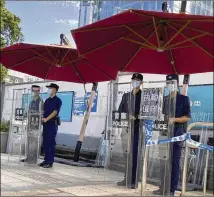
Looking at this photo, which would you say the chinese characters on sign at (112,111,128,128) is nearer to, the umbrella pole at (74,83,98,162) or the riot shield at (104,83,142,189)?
the riot shield at (104,83,142,189)

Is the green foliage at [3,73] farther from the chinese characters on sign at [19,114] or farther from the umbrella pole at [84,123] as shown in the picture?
the umbrella pole at [84,123]

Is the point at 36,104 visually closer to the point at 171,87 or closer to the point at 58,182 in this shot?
the point at 58,182

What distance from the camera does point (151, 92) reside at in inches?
177

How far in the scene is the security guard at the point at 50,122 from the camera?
6934 mm

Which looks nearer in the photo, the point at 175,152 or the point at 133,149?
the point at 175,152

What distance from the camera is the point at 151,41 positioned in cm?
495

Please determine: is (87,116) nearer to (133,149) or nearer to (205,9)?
(133,149)

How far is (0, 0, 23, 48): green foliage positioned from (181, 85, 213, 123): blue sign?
338 centimetres

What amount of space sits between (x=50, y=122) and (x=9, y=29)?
2.34 meters

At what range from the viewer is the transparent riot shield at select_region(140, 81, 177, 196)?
450 cm

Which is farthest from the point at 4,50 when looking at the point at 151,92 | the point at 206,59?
the point at 206,59

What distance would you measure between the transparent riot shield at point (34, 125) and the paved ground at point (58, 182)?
0.31 metres

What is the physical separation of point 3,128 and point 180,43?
6479mm

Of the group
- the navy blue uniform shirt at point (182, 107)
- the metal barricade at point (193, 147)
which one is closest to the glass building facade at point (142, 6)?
the metal barricade at point (193, 147)
